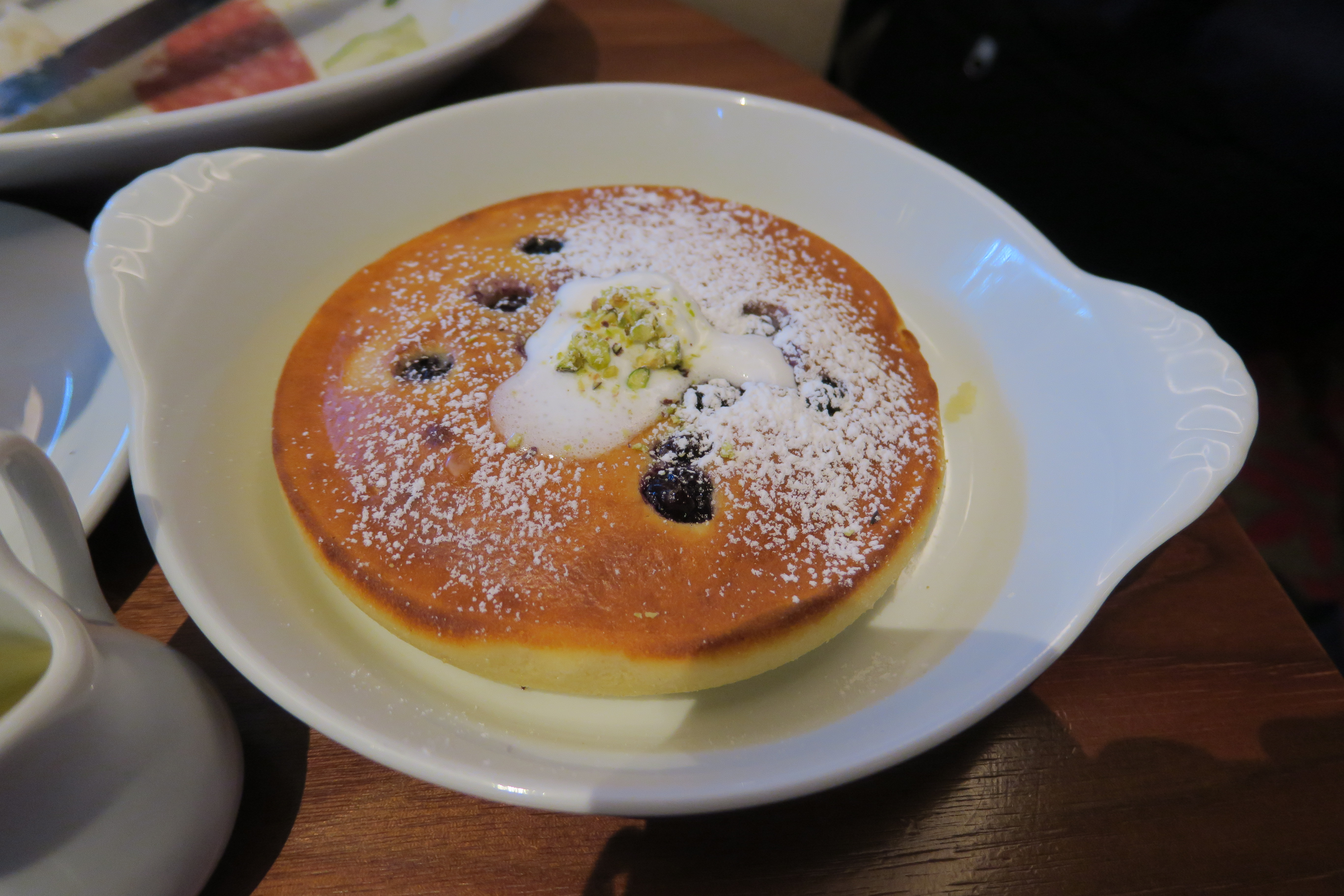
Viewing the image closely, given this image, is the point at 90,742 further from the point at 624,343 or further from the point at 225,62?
the point at 225,62

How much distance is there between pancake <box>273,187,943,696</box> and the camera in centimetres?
57

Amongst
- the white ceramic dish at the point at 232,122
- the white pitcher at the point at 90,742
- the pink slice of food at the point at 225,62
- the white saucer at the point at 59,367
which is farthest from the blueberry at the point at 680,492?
the pink slice of food at the point at 225,62

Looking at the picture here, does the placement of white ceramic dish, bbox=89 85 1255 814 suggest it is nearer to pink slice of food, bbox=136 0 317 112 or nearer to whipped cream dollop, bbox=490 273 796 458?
whipped cream dollop, bbox=490 273 796 458

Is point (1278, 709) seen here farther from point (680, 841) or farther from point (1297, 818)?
point (680, 841)

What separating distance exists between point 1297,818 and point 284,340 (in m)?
1.01

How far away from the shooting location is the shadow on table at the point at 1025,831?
55cm

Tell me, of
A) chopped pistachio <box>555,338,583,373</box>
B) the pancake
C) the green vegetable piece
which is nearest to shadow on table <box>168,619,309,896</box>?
the pancake

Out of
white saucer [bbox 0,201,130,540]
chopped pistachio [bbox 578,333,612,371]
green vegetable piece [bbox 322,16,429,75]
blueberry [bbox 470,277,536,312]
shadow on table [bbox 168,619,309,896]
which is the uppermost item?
green vegetable piece [bbox 322,16,429,75]

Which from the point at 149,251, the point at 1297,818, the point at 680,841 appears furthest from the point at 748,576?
the point at 149,251

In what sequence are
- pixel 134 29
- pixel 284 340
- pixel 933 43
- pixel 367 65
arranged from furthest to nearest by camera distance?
pixel 933 43
pixel 367 65
pixel 134 29
pixel 284 340

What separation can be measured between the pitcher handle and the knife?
75 centimetres

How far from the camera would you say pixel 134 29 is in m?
1.07

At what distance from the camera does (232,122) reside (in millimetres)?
864

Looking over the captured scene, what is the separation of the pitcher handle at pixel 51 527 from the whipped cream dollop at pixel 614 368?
12.3 inches
